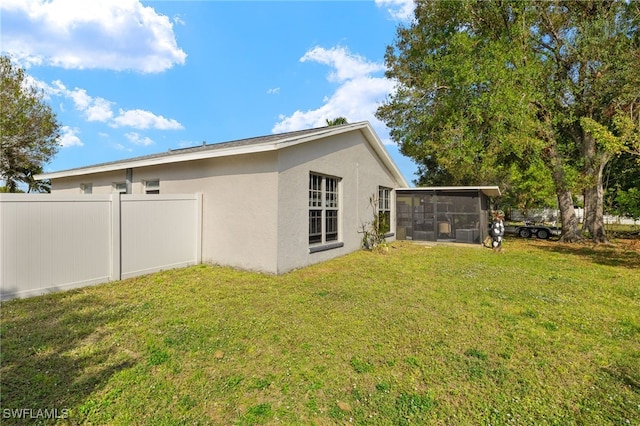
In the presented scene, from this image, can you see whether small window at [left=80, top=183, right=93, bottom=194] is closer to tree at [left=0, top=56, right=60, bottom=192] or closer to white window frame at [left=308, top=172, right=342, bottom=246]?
tree at [left=0, top=56, right=60, bottom=192]

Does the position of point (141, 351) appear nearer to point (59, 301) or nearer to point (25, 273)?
point (59, 301)

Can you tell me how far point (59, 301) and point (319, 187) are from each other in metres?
6.24

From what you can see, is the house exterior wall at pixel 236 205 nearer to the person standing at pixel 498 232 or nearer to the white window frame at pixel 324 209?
the white window frame at pixel 324 209

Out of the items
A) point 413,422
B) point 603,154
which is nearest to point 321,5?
point 413,422

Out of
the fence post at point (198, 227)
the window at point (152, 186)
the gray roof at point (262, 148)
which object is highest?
the gray roof at point (262, 148)

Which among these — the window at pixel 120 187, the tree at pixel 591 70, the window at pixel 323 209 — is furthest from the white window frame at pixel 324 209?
the tree at pixel 591 70

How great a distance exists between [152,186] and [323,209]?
559cm

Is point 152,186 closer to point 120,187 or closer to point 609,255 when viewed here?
point 120,187

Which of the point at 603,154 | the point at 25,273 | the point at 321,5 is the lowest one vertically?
the point at 25,273

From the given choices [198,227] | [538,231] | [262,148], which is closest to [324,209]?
[262,148]

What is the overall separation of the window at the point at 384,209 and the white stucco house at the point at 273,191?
165cm

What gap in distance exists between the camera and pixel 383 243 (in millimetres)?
11477

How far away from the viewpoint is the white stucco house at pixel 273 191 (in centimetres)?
720

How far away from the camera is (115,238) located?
20.9ft
